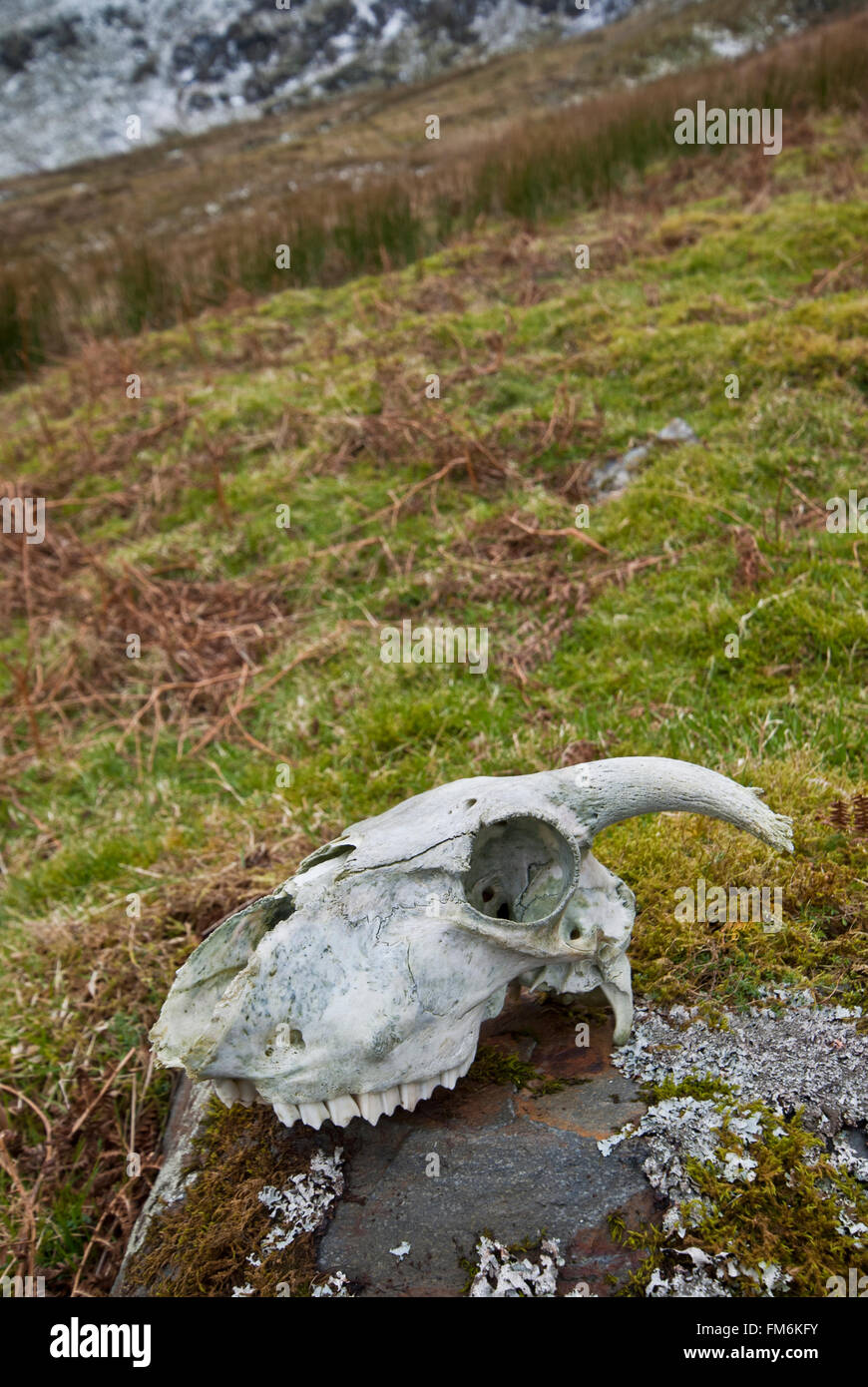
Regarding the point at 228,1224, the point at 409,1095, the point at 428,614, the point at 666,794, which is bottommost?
the point at 228,1224

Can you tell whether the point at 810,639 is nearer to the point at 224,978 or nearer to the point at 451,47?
the point at 224,978

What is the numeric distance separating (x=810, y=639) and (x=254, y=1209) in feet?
12.6

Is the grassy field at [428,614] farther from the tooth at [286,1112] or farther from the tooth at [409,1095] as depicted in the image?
the tooth at [286,1112]

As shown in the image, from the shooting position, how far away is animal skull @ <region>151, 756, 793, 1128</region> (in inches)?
86.0

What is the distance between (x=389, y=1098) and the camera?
226 cm

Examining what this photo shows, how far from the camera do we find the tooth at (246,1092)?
7.52 feet

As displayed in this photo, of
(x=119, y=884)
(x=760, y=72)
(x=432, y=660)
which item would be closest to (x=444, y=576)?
(x=432, y=660)

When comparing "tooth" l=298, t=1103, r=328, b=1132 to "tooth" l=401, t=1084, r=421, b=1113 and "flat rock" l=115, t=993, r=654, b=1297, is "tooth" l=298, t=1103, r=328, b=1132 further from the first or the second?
"flat rock" l=115, t=993, r=654, b=1297

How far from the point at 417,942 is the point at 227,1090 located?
24.2 inches

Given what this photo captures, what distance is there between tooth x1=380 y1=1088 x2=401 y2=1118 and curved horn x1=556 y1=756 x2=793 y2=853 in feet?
2.86

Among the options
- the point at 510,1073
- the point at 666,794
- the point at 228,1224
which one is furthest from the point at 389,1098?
the point at 666,794

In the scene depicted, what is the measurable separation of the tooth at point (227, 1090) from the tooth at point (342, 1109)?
257mm

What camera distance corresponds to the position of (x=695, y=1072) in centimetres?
254

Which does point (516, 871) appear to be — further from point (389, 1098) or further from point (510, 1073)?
point (389, 1098)
